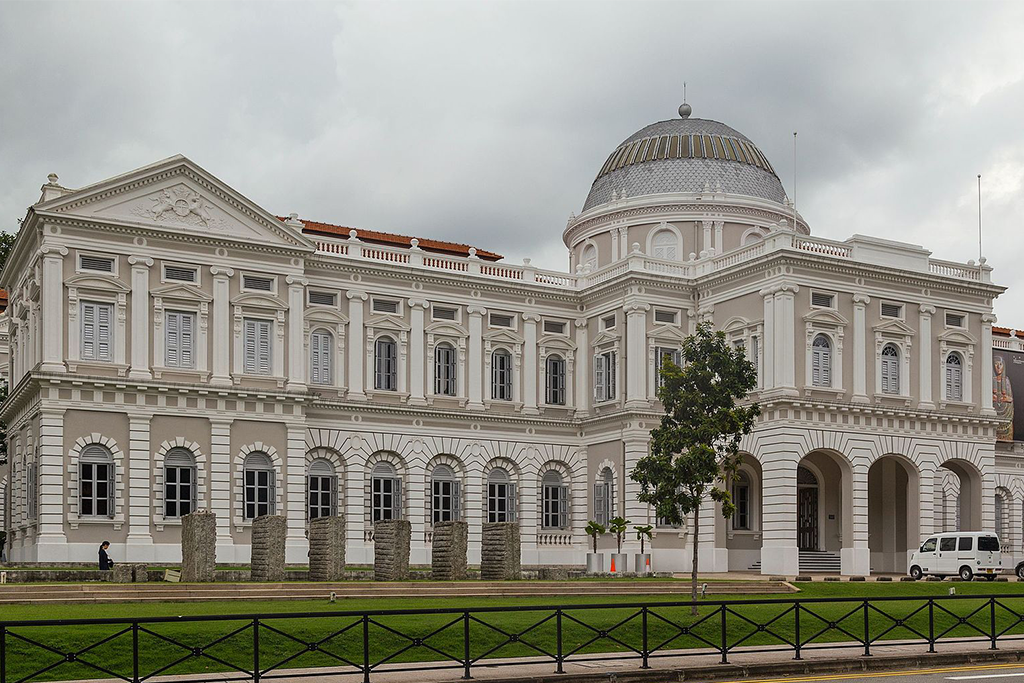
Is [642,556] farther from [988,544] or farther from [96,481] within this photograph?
[96,481]

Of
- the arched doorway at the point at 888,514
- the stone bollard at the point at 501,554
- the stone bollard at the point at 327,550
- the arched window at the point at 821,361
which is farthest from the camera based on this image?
the arched doorway at the point at 888,514

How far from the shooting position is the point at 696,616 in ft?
95.2

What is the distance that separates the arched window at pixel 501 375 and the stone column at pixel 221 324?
505 inches

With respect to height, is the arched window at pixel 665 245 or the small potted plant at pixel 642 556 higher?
the arched window at pixel 665 245

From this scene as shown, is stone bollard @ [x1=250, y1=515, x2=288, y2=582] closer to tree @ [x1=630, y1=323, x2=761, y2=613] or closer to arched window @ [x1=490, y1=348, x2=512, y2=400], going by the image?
tree @ [x1=630, y1=323, x2=761, y2=613]

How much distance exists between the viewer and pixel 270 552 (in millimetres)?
38031

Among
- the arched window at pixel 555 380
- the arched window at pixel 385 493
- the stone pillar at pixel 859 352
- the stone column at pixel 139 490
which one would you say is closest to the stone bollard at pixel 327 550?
the stone column at pixel 139 490

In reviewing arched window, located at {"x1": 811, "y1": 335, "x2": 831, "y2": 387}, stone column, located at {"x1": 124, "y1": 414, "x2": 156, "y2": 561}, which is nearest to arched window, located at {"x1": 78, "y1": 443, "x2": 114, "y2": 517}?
stone column, located at {"x1": 124, "y1": 414, "x2": 156, "y2": 561}

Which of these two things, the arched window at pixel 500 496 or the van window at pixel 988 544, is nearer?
the van window at pixel 988 544

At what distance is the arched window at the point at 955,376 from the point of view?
5616 centimetres

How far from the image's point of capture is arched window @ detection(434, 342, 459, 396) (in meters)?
55.8

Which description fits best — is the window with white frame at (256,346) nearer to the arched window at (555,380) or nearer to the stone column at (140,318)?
the stone column at (140,318)

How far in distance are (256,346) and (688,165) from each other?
978 inches

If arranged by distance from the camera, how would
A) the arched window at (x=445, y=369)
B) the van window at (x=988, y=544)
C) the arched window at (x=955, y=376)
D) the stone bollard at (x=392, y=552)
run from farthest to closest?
the arched window at (x=955, y=376), the arched window at (x=445, y=369), the van window at (x=988, y=544), the stone bollard at (x=392, y=552)
